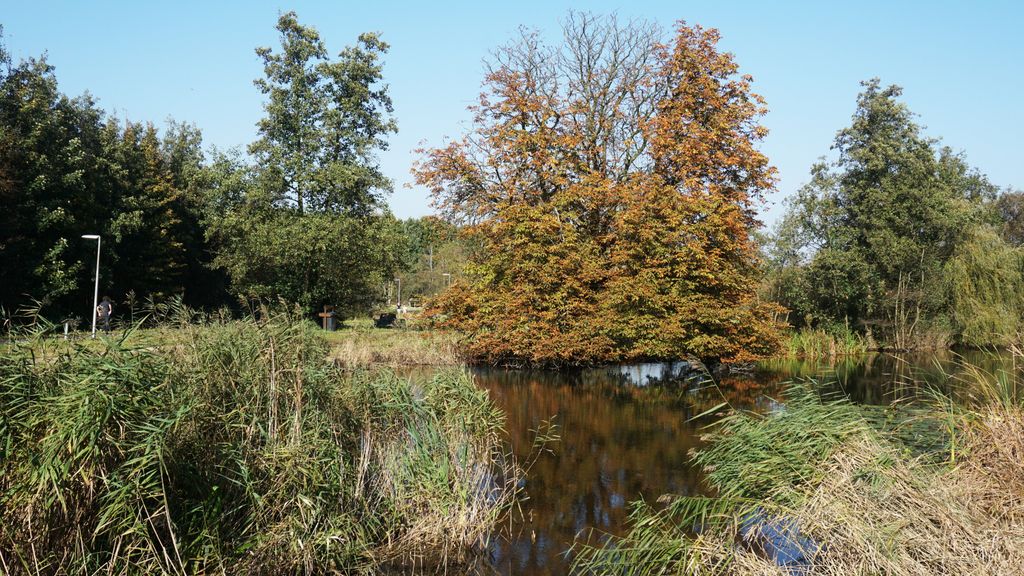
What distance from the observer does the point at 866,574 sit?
5.30 meters

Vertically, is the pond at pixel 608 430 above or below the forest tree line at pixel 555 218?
below

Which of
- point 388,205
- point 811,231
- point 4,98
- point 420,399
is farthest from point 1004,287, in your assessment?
point 4,98

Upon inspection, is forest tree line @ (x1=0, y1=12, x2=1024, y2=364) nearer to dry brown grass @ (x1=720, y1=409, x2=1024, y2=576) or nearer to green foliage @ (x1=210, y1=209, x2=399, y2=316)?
green foliage @ (x1=210, y1=209, x2=399, y2=316)

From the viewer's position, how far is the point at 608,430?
594 inches

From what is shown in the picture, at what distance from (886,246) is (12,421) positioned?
3147 centimetres

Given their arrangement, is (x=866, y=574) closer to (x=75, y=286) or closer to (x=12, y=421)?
(x=12, y=421)

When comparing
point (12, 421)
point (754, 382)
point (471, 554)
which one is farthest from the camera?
point (754, 382)

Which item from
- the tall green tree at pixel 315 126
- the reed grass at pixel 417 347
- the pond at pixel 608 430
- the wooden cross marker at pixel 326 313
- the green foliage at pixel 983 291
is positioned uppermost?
the tall green tree at pixel 315 126

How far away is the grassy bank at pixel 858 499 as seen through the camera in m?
5.32

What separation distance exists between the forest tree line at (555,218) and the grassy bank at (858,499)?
44.3ft

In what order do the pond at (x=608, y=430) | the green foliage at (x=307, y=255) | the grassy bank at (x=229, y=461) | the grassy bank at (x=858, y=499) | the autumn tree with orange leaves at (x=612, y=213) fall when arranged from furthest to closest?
the green foliage at (x=307, y=255) → the autumn tree with orange leaves at (x=612, y=213) → the pond at (x=608, y=430) → the grassy bank at (x=229, y=461) → the grassy bank at (x=858, y=499)

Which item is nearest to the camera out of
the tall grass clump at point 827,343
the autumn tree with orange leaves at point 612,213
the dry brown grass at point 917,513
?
the dry brown grass at point 917,513

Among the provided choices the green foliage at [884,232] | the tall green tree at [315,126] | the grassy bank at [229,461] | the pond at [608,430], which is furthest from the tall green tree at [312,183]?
the grassy bank at [229,461]

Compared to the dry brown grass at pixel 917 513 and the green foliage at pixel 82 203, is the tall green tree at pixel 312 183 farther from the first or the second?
the dry brown grass at pixel 917 513
